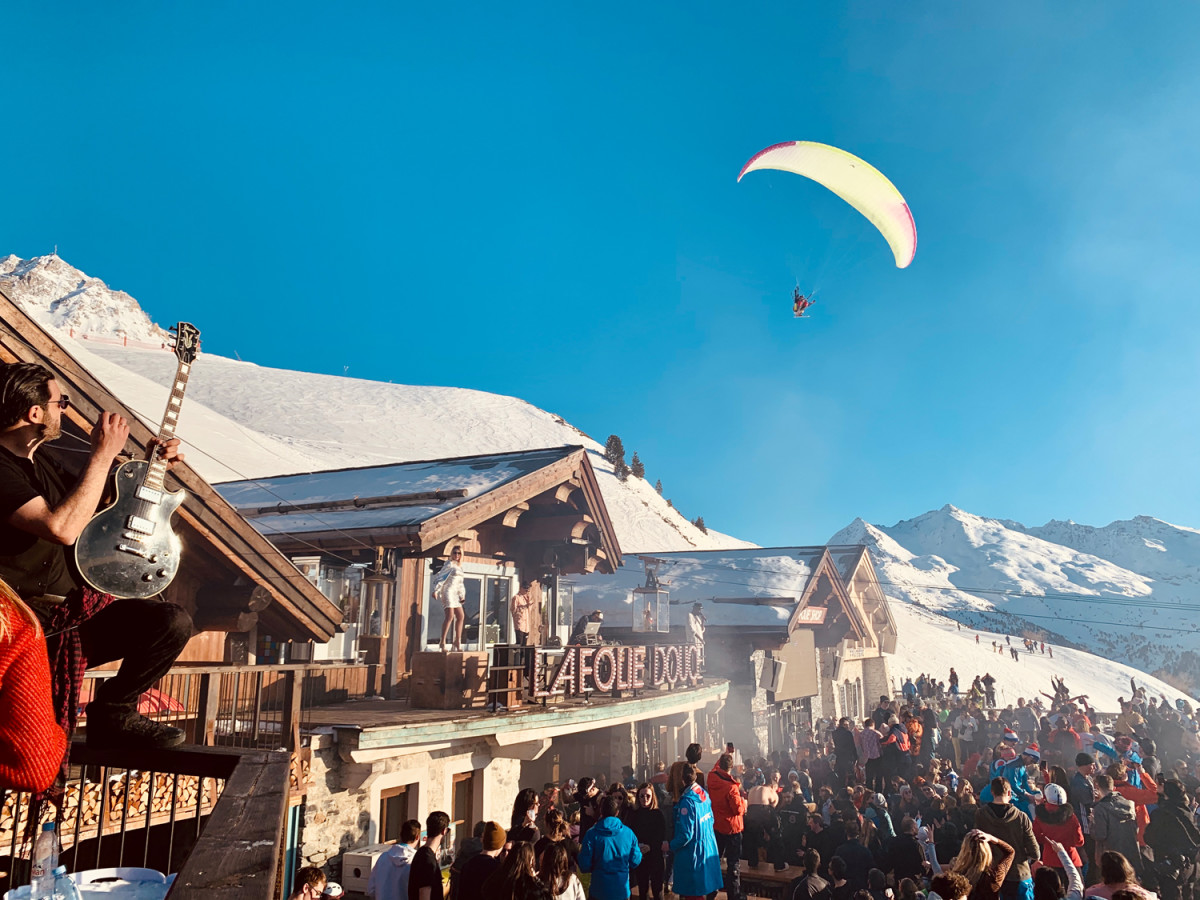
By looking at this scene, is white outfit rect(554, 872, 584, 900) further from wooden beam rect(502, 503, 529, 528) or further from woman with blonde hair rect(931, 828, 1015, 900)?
wooden beam rect(502, 503, 529, 528)

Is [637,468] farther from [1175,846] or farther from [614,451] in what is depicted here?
[1175,846]

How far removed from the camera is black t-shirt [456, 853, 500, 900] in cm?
654

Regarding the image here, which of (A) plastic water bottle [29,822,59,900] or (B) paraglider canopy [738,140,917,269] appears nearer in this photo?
(A) plastic water bottle [29,822,59,900]

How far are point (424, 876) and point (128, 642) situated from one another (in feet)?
17.3

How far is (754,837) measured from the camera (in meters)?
11.9

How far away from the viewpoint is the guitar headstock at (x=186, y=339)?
3.15 m

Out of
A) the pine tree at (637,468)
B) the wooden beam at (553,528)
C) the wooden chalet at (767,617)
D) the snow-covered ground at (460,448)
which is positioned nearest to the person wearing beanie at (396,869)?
the wooden beam at (553,528)

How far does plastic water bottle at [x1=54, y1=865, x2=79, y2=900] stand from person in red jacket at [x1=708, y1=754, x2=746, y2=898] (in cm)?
841

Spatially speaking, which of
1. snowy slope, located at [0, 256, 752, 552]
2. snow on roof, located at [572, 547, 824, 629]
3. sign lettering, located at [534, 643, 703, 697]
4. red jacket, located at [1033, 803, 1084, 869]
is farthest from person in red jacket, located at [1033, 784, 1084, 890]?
snowy slope, located at [0, 256, 752, 552]

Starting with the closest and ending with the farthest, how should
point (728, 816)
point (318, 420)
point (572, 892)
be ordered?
point (572, 892), point (728, 816), point (318, 420)

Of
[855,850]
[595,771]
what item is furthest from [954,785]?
[595,771]

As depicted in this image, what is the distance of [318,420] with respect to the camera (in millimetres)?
101500

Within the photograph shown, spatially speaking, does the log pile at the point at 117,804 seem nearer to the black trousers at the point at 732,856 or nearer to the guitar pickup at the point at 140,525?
the guitar pickup at the point at 140,525

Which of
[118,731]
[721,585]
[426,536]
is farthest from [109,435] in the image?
[721,585]
